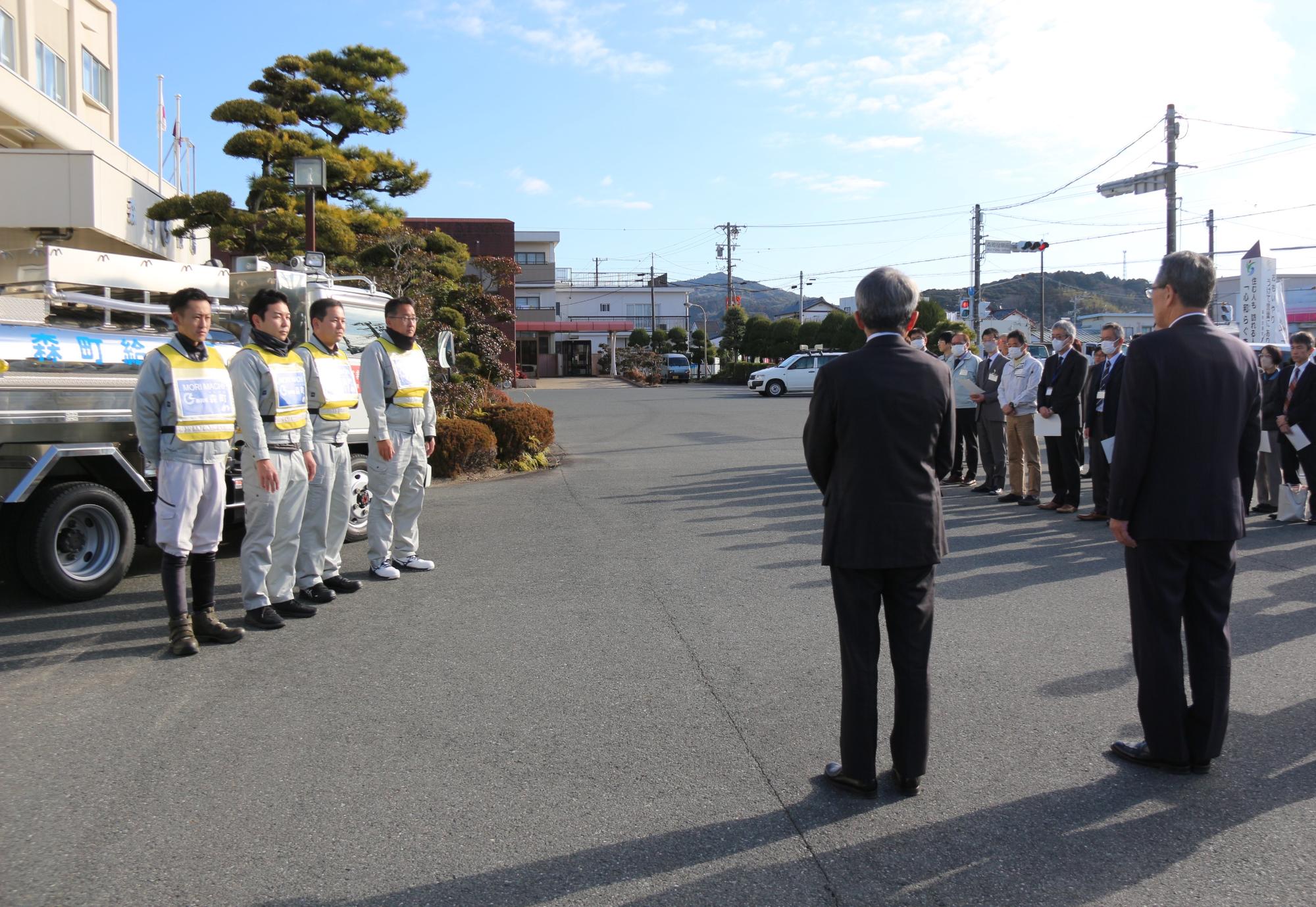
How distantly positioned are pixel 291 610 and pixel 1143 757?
4.83m

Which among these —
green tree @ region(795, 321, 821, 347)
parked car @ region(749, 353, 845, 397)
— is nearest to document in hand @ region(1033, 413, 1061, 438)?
parked car @ region(749, 353, 845, 397)

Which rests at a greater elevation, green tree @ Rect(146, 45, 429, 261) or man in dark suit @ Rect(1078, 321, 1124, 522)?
green tree @ Rect(146, 45, 429, 261)

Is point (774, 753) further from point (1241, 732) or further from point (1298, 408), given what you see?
point (1298, 408)

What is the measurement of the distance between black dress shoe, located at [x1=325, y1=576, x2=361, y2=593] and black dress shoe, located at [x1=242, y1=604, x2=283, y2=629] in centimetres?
89

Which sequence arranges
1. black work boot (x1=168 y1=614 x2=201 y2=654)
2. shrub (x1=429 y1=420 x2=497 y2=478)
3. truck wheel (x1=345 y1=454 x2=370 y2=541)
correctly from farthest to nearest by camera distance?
1. shrub (x1=429 y1=420 x2=497 y2=478)
2. truck wheel (x1=345 y1=454 x2=370 y2=541)
3. black work boot (x1=168 y1=614 x2=201 y2=654)

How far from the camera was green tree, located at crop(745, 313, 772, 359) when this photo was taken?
52.3 metres

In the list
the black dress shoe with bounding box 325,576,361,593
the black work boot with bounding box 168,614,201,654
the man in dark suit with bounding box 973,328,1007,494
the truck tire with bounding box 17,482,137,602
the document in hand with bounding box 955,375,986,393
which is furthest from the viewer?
the document in hand with bounding box 955,375,986,393

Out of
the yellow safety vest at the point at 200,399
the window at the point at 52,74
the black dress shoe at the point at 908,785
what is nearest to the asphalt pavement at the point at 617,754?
the black dress shoe at the point at 908,785

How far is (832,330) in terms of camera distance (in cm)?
4634

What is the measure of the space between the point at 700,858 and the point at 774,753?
2.92ft

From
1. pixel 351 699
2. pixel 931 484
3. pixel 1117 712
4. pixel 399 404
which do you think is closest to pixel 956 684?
pixel 1117 712

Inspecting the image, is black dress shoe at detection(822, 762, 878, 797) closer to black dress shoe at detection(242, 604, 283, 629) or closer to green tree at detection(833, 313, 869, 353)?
black dress shoe at detection(242, 604, 283, 629)

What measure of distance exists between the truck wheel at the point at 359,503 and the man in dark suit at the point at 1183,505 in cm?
626

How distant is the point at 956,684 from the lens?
15.4 ft
